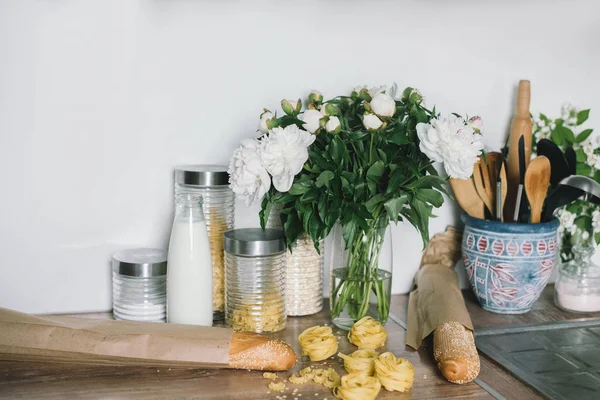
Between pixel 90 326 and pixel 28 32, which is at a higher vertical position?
pixel 28 32

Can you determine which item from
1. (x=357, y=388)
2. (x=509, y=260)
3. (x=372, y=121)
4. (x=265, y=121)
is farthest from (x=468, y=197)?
(x=357, y=388)

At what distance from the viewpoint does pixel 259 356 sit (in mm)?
1024

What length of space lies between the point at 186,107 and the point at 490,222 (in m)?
0.62

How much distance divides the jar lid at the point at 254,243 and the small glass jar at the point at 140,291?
0.12m

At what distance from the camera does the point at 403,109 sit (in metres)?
1.22

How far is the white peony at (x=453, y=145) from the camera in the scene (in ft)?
3.55

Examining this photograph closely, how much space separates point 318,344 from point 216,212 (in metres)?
0.33

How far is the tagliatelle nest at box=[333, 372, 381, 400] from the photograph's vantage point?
94 cm

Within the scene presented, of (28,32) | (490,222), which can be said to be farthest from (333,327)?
(28,32)

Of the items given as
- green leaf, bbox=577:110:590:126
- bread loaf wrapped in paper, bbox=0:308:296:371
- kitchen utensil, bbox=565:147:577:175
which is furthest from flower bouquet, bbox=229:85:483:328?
green leaf, bbox=577:110:590:126

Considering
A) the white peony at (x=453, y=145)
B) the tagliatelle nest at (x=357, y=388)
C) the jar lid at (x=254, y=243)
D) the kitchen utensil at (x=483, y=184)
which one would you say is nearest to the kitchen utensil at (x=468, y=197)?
the kitchen utensil at (x=483, y=184)

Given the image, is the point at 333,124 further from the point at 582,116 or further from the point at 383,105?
the point at 582,116

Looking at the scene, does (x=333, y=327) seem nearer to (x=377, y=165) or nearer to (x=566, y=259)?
(x=377, y=165)

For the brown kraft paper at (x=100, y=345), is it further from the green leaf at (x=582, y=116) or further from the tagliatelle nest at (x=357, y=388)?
the green leaf at (x=582, y=116)
